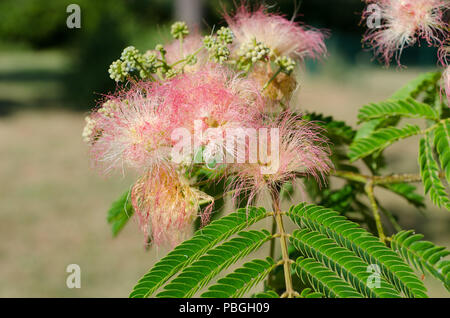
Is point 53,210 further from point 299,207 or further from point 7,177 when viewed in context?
point 299,207

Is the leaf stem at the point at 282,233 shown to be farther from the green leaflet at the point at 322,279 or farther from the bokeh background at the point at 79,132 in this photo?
the bokeh background at the point at 79,132

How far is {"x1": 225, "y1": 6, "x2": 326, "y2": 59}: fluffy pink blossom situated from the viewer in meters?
2.05

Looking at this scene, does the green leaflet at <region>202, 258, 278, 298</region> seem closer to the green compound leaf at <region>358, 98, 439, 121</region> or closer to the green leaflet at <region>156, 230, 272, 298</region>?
the green leaflet at <region>156, 230, 272, 298</region>

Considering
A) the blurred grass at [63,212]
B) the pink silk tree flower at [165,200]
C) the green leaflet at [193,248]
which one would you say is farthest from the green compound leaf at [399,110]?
the pink silk tree flower at [165,200]

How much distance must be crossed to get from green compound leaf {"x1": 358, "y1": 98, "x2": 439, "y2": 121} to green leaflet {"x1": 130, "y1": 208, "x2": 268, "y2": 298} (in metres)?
0.75

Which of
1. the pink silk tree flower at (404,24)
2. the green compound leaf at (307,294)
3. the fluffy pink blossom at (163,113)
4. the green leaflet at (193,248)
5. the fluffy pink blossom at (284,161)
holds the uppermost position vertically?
the pink silk tree flower at (404,24)

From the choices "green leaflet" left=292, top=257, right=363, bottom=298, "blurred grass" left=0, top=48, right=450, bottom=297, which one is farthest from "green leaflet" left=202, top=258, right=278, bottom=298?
"blurred grass" left=0, top=48, right=450, bottom=297

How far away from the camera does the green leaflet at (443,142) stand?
175 cm

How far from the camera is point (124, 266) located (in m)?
7.30

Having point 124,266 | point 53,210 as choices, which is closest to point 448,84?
point 124,266

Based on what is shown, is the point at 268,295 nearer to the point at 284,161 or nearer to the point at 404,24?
the point at 284,161

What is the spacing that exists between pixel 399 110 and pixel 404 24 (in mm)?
351

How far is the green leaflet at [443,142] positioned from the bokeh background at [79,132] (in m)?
0.31

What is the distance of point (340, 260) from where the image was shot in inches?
60.6
